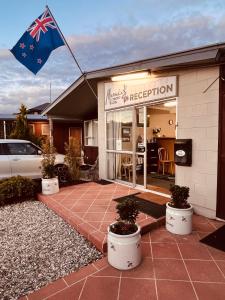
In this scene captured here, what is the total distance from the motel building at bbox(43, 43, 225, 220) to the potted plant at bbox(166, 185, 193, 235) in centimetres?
89

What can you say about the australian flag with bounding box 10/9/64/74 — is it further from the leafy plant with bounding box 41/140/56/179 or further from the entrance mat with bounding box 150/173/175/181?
the entrance mat with bounding box 150/173/175/181

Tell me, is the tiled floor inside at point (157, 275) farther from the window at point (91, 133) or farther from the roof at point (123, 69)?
the window at point (91, 133)

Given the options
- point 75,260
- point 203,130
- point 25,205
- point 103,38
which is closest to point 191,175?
point 203,130

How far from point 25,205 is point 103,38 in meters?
7.23

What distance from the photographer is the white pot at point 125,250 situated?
7.93 feet

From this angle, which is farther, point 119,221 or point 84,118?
point 84,118

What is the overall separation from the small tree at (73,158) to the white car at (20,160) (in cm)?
28

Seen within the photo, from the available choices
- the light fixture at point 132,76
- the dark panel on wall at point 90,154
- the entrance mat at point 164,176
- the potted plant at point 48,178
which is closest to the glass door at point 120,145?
the light fixture at point 132,76

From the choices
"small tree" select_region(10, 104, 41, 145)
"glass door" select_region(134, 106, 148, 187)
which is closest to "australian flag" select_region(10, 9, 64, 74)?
"glass door" select_region(134, 106, 148, 187)

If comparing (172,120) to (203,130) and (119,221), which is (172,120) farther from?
(119,221)

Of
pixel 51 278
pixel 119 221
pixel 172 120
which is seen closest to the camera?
pixel 51 278

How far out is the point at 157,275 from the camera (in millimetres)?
2367

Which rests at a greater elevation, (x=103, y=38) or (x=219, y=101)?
(x=103, y=38)

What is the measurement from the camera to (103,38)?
8656 mm
